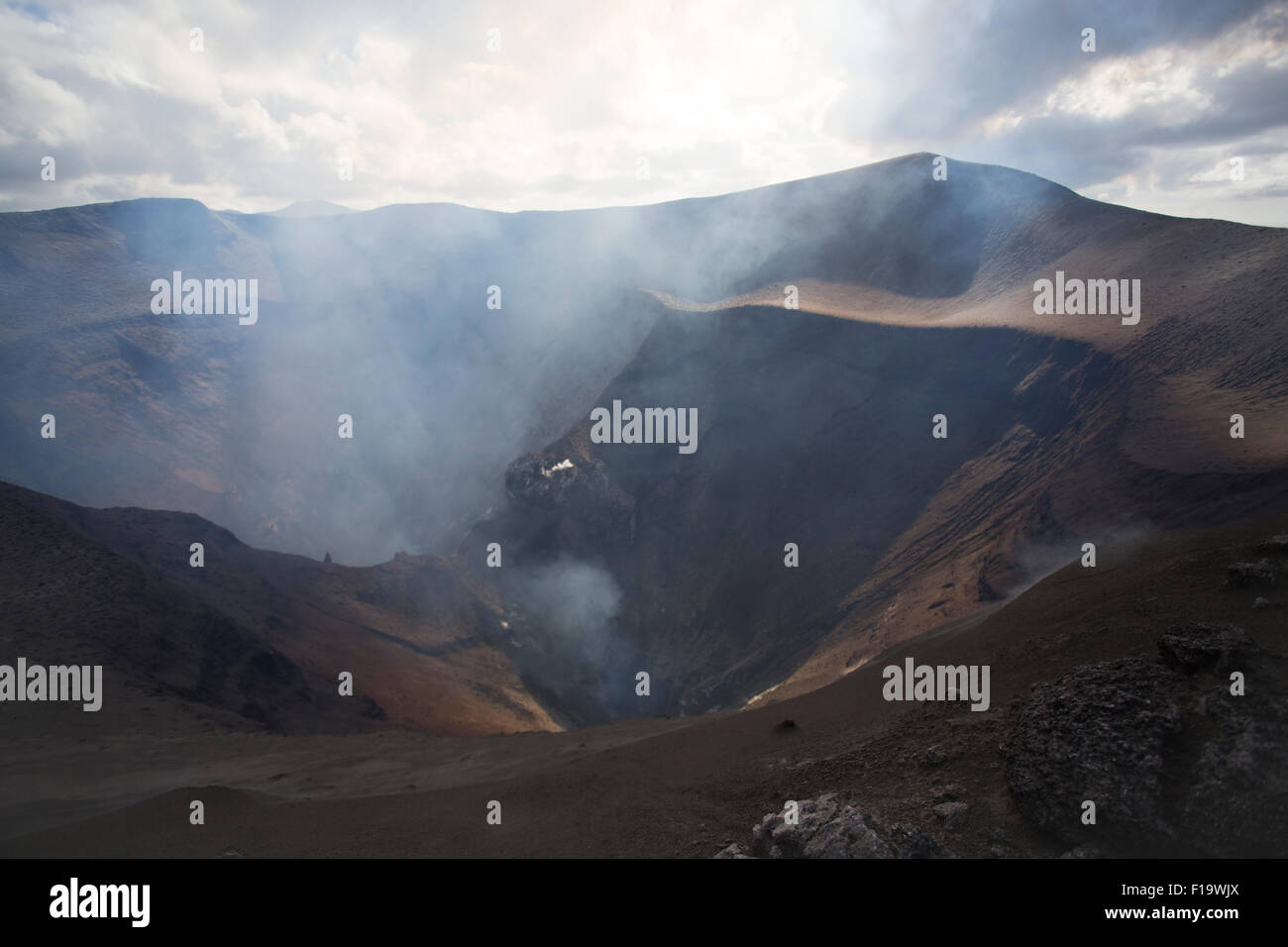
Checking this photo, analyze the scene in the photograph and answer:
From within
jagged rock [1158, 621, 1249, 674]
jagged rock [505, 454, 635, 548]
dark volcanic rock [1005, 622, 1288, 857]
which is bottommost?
dark volcanic rock [1005, 622, 1288, 857]

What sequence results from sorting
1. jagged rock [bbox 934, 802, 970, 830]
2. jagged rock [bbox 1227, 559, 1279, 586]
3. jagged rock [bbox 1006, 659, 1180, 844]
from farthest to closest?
jagged rock [bbox 1227, 559, 1279, 586] → jagged rock [bbox 934, 802, 970, 830] → jagged rock [bbox 1006, 659, 1180, 844]

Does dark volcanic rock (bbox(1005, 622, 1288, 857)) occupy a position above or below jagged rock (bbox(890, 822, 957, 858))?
above

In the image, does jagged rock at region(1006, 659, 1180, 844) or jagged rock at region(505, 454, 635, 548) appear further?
jagged rock at region(505, 454, 635, 548)

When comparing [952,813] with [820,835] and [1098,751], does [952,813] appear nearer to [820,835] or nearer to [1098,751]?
[820,835]

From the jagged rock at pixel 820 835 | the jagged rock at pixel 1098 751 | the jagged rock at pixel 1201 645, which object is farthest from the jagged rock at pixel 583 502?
the jagged rock at pixel 1201 645

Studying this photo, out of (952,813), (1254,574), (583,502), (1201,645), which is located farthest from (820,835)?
(583,502)

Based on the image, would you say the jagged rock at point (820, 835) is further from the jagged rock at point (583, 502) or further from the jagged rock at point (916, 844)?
the jagged rock at point (583, 502)

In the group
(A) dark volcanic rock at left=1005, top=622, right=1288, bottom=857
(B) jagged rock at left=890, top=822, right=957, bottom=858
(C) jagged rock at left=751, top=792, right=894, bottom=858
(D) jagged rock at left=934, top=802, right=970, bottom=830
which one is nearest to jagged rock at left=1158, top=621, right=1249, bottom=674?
(A) dark volcanic rock at left=1005, top=622, right=1288, bottom=857

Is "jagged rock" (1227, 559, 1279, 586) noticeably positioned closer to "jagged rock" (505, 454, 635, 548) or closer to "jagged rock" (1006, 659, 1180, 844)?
"jagged rock" (1006, 659, 1180, 844)

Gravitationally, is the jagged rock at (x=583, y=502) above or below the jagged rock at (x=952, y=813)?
above
